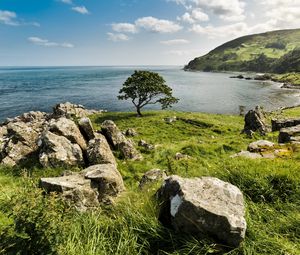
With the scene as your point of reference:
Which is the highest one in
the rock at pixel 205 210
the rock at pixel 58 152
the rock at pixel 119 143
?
the rock at pixel 205 210

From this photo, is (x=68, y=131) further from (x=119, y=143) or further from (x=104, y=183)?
(x=104, y=183)

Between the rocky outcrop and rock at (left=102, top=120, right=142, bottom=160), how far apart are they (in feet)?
27.7

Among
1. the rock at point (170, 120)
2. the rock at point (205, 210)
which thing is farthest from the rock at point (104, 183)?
the rock at point (170, 120)

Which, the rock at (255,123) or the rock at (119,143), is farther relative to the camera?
the rock at (255,123)

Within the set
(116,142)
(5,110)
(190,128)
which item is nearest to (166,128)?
(190,128)

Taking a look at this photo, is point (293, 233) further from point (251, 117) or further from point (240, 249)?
point (251, 117)

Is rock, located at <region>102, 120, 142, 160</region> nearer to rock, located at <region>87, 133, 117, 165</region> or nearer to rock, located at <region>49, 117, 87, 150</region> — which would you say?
rock, located at <region>49, 117, 87, 150</region>

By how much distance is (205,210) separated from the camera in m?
6.00

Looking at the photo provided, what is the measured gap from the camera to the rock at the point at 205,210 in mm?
5832

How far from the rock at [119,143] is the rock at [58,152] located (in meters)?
4.26

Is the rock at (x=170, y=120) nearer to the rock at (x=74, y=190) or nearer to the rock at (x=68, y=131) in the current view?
the rock at (x=68, y=131)

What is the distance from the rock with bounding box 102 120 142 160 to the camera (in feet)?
64.5

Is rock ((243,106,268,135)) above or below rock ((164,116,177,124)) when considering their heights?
above

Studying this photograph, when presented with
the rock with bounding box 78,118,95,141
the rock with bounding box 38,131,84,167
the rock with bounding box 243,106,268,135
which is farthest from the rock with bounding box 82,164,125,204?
the rock with bounding box 243,106,268,135
